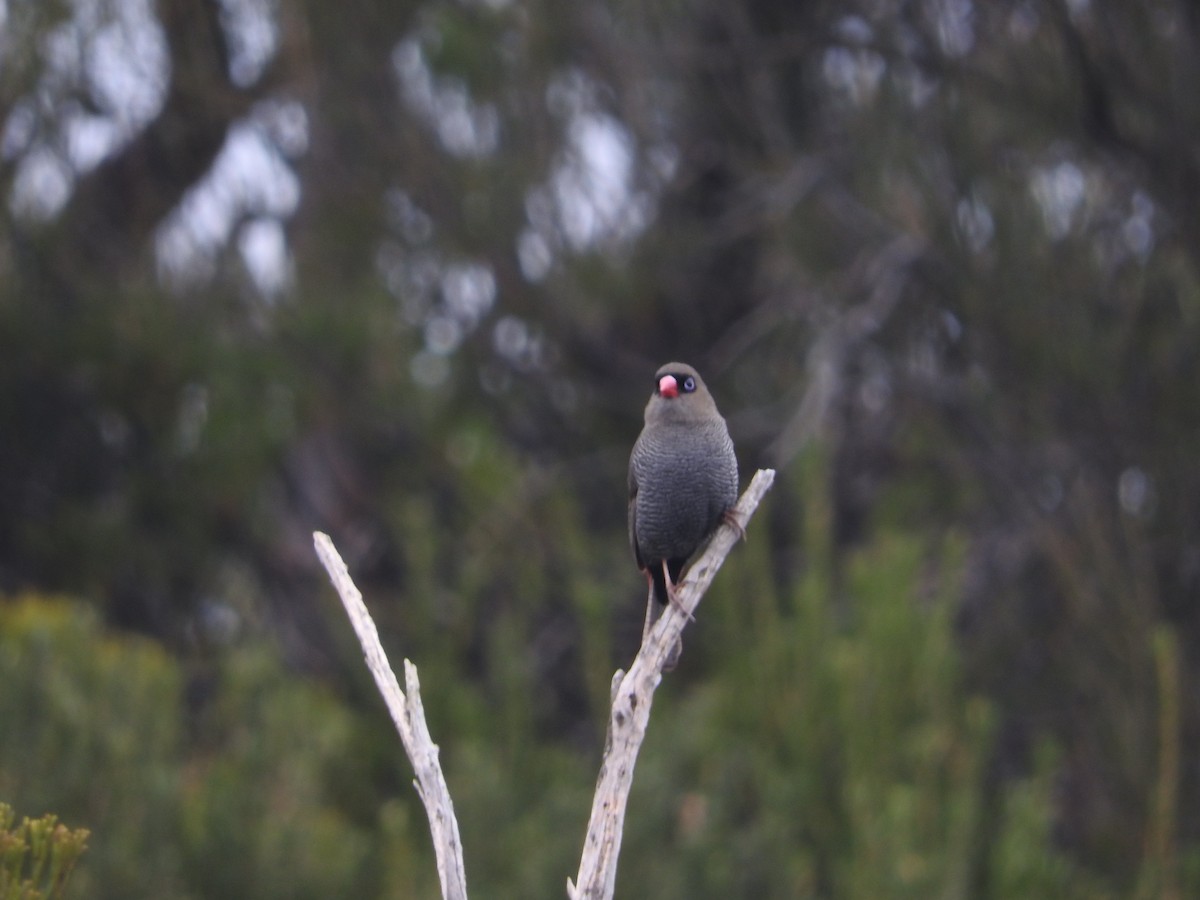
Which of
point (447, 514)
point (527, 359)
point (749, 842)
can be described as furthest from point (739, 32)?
point (749, 842)

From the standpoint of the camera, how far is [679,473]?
4035mm

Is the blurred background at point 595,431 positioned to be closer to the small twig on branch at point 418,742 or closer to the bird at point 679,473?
the bird at point 679,473

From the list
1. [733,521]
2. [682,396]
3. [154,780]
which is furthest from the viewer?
[154,780]

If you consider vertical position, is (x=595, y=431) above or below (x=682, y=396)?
above

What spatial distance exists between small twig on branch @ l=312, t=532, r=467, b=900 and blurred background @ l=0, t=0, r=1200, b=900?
2706mm

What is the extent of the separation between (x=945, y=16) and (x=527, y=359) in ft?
9.10

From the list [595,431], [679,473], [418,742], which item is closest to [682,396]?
[679,473]

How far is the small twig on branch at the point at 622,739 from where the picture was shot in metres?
2.76

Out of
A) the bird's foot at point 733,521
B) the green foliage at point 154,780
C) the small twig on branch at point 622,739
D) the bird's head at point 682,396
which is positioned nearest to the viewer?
the small twig on branch at point 622,739

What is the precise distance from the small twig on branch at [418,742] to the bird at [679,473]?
128 centimetres

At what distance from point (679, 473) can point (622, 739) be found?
48.5 inches

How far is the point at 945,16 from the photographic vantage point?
7562mm

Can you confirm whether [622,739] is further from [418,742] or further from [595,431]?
[595,431]

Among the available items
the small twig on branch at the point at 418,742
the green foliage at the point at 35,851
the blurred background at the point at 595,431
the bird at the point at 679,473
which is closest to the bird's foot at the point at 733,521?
the bird at the point at 679,473
